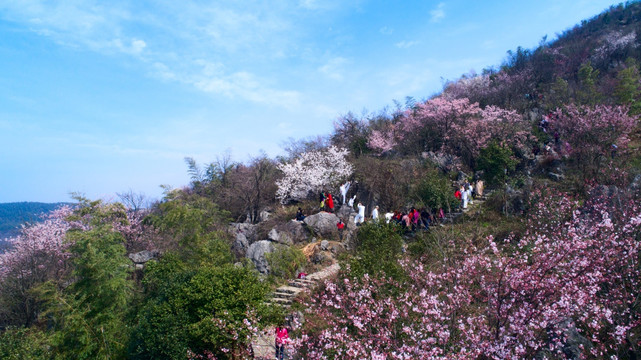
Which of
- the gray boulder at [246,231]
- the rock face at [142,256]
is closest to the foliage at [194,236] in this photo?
the rock face at [142,256]

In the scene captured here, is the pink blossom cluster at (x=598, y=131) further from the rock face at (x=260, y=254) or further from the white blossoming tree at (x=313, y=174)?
the rock face at (x=260, y=254)

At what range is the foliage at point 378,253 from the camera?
30.7ft

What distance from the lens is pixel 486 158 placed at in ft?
68.5

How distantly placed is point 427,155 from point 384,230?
42.8ft

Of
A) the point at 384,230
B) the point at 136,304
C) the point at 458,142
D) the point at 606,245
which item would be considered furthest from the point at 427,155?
the point at 136,304

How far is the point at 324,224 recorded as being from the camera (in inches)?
752

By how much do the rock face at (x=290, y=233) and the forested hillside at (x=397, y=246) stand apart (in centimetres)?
15

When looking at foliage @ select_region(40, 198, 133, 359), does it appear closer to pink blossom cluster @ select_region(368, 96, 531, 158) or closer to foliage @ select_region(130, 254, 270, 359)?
foliage @ select_region(130, 254, 270, 359)

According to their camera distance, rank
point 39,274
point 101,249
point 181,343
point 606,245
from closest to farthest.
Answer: point 606,245 → point 181,343 → point 101,249 → point 39,274

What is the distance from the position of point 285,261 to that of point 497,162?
43.9 ft

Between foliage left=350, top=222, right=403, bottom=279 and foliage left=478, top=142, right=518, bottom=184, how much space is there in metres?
11.0

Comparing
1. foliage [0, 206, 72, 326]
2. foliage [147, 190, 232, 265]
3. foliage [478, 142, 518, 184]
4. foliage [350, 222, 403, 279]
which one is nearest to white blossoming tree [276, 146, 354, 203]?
foliage [478, 142, 518, 184]

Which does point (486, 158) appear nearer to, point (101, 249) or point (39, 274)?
point (101, 249)

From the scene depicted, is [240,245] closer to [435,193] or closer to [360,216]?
[360,216]
